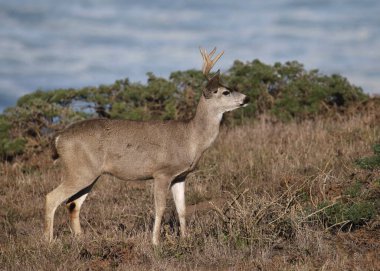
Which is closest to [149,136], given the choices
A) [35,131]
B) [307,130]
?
[307,130]

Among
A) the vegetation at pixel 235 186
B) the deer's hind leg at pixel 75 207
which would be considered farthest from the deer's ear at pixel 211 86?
the deer's hind leg at pixel 75 207

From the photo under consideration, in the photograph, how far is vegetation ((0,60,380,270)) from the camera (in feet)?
28.6

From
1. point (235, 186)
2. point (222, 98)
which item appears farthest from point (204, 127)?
point (235, 186)

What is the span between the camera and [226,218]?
9.38 meters

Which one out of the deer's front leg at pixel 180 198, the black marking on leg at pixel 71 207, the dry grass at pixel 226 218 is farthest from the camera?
the black marking on leg at pixel 71 207

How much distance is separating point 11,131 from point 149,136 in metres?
10.8

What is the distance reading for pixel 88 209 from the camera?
1323cm

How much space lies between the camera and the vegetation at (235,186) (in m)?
8.71

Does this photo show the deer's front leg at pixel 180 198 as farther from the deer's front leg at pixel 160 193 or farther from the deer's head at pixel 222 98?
the deer's head at pixel 222 98

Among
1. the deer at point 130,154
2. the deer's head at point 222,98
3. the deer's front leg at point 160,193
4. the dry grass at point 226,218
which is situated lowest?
the dry grass at point 226,218

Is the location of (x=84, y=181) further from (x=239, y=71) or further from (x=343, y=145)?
(x=239, y=71)

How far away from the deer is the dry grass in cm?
66

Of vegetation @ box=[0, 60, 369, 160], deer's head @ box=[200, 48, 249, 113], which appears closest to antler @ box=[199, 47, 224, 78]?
deer's head @ box=[200, 48, 249, 113]

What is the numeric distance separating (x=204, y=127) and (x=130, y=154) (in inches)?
54.3
